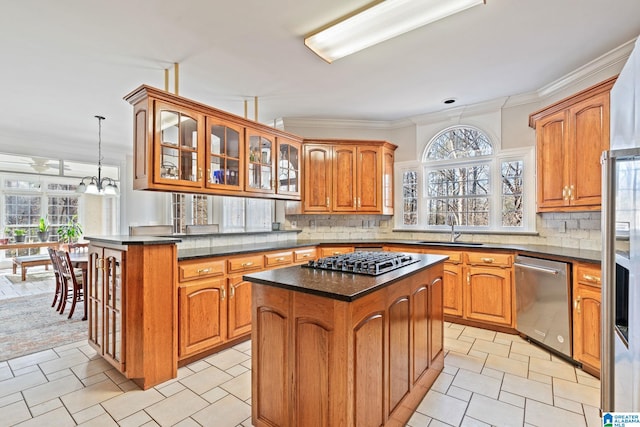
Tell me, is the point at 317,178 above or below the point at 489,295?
above

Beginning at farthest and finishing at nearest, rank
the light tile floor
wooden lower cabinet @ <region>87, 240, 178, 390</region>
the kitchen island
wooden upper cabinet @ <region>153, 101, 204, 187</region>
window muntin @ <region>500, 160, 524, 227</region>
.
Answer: window muntin @ <region>500, 160, 524, 227</region>, wooden upper cabinet @ <region>153, 101, 204, 187</region>, wooden lower cabinet @ <region>87, 240, 178, 390</region>, the light tile floor, the kitchen island

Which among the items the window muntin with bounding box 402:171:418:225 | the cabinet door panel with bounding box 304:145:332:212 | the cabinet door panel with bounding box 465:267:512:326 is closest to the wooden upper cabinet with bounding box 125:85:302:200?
the cabinet door panel with bounding box 304:145:332:212

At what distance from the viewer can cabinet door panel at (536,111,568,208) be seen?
2994mm

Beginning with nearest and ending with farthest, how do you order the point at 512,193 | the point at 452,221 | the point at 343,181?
the point at 512,193 < the point at 452,221 < the point at 343,181

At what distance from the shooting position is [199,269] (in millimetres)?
2611

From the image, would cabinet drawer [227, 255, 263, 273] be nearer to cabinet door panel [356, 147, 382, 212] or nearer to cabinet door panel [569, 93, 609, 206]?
cabinet door panel [356, 147, 382, 212]

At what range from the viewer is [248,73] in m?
3.23

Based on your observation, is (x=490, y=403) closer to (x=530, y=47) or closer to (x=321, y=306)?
(x=321, y=306)

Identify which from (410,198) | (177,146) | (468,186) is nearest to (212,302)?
(177,146)

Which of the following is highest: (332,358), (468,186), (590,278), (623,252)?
(468,186)

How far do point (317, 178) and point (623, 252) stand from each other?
3475 millimetres

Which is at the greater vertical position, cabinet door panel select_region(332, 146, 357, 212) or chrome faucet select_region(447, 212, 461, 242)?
cabinet door panel select_region(332, 146, 357, 212)

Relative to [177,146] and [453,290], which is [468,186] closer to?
[453,290]

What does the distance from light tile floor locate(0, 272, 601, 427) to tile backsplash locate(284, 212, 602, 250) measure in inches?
49.7
